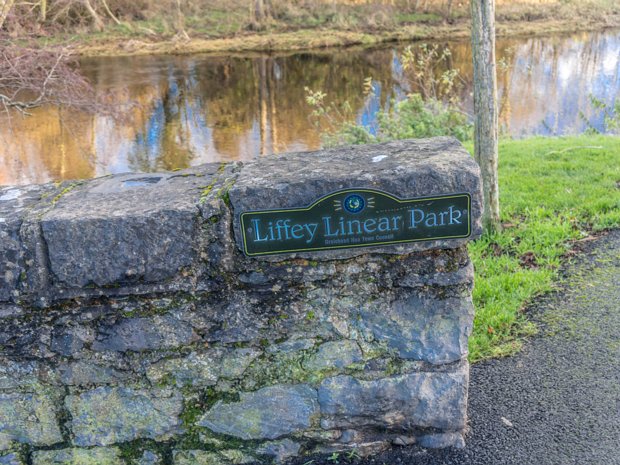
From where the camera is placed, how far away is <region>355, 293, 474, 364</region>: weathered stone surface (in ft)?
8.97

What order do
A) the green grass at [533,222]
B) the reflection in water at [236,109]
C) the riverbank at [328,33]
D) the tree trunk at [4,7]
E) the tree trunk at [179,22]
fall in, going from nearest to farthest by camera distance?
1. the green grass at [533,222]
2. the tree trunk at [4,7]
3. the reflection in water at [236,109]
4. the riverbank at [328,33]
5. the tree trunk at [179,22]

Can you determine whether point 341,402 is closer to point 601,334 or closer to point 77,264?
point 77,264

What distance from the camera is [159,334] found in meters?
2.68

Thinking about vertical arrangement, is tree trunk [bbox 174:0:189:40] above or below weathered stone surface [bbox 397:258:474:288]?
Answer: above

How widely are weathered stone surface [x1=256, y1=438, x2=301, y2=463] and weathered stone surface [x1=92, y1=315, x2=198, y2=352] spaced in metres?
0.64

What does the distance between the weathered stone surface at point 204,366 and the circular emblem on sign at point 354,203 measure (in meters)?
0.74

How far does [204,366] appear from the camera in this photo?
275 cm

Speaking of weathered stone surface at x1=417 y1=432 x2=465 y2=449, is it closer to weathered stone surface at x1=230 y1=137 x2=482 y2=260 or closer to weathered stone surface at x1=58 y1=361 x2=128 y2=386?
weathered stone surface at x1=230 y1=137 x2=482 y2=260

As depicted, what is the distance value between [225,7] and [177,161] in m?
17.9

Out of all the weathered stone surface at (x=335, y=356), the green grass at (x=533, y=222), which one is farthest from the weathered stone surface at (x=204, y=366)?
the green grass at (x=533, y=222)

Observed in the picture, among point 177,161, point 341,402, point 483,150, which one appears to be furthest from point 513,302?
point 177,161

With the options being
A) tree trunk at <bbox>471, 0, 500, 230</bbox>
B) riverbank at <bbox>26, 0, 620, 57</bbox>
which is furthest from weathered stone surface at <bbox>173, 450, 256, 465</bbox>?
riverbank at <bbox>26, 0, 620, 57</bbox>

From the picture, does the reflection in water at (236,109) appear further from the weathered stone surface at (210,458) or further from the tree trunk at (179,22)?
the weathered stone surface at (210,458)

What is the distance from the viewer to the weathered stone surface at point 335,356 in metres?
2.76
